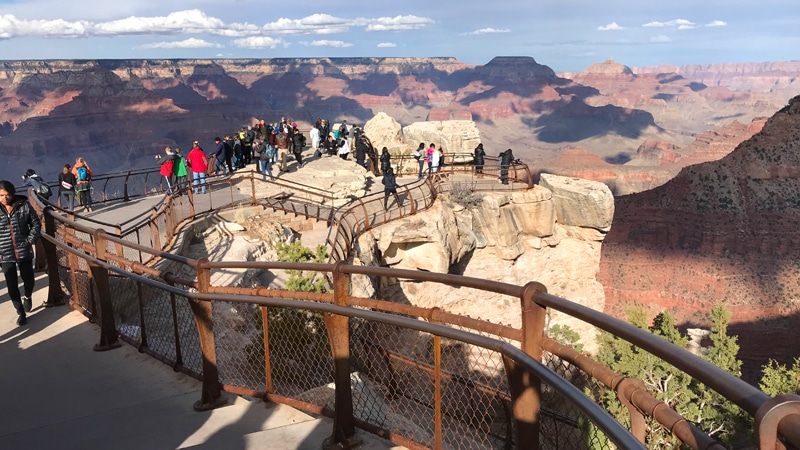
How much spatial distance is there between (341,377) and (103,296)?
3.23 m

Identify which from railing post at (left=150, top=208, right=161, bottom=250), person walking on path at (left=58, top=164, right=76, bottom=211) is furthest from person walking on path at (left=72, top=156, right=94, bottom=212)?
railing post at (left=150, top=208, right=161, bottom=250)

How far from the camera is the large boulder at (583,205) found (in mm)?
26203

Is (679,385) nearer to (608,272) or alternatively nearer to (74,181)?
(74,181)

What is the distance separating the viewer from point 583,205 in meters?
26.3

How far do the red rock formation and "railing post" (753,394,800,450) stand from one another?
46.3m

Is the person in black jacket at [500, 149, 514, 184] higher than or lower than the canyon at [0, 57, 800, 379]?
higher

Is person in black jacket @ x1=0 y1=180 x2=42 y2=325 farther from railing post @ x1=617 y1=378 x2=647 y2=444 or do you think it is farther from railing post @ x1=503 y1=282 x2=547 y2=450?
railing post @ x1=617 y1=378 x2=647 y2=444

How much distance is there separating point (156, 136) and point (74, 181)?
347 ft

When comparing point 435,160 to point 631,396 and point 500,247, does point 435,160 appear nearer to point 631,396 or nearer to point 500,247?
point 500,247

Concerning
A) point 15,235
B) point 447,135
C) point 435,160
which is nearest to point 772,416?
point 15,235

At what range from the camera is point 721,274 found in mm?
50031

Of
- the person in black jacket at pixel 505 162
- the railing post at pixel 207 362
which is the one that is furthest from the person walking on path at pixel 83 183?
the person in black jacket at pixel 505 162

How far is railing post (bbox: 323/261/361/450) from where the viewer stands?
4.00m

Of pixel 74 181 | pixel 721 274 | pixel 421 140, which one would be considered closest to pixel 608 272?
pixel 721 274
